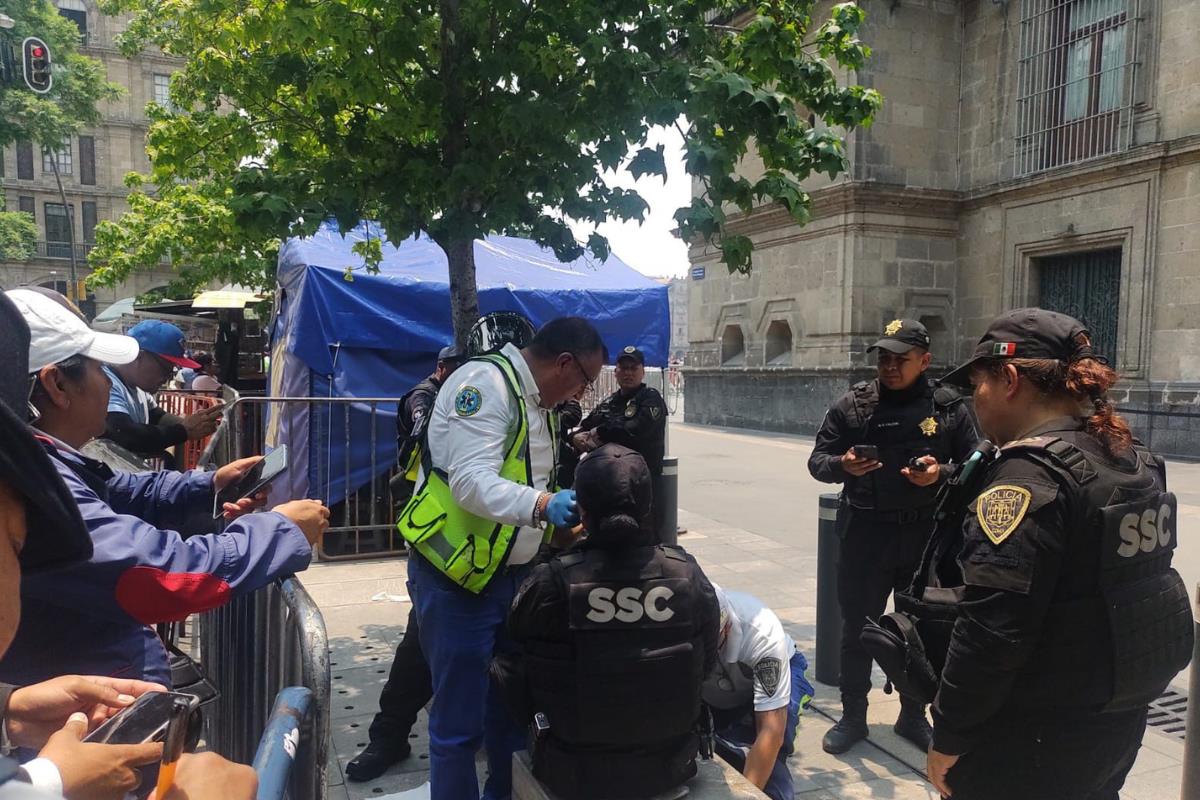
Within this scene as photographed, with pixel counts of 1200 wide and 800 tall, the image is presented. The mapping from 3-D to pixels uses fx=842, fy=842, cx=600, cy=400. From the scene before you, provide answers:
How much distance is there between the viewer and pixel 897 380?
150 inches

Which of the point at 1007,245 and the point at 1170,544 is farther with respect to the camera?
the point at 1007,245

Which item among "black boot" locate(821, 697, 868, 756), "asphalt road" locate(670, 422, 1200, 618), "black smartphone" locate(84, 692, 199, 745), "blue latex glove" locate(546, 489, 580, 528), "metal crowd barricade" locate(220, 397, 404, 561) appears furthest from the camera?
"asphalt road" locate(670, 422, 1200, 618)

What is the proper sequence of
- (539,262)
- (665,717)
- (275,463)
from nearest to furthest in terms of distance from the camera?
1. (665,717)
2. (275,463)
3. (539,262)

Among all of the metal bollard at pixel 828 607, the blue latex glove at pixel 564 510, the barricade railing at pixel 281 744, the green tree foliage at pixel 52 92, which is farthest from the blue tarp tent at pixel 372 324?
the green tree foliage at pixel 52 92

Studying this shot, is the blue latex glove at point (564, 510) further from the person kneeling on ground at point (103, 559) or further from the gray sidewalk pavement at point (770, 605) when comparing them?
the gray sidewalk pavement at point (770, 605)

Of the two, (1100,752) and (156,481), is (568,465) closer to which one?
(156,481)

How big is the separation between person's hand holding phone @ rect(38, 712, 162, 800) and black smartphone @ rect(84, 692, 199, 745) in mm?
72

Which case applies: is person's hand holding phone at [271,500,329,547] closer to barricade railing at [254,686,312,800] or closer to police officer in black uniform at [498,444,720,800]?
barricade railing at [254,686,312,800]

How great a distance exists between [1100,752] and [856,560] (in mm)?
1789

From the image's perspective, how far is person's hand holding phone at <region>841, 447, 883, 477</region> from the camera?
12.2 ft

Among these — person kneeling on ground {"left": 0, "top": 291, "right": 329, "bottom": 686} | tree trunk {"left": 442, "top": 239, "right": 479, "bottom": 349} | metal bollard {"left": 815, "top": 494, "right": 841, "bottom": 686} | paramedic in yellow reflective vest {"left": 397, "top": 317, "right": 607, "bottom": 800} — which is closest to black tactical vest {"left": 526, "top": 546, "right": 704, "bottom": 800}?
paramedic in yellow reflective vest {"left": 397, "top": 317, "right": 607, "bottom": 800}

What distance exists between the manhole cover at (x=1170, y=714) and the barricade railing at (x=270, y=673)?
13.0 ft

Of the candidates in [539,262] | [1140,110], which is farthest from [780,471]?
[1140,110]

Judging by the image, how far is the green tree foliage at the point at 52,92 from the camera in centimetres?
2170
